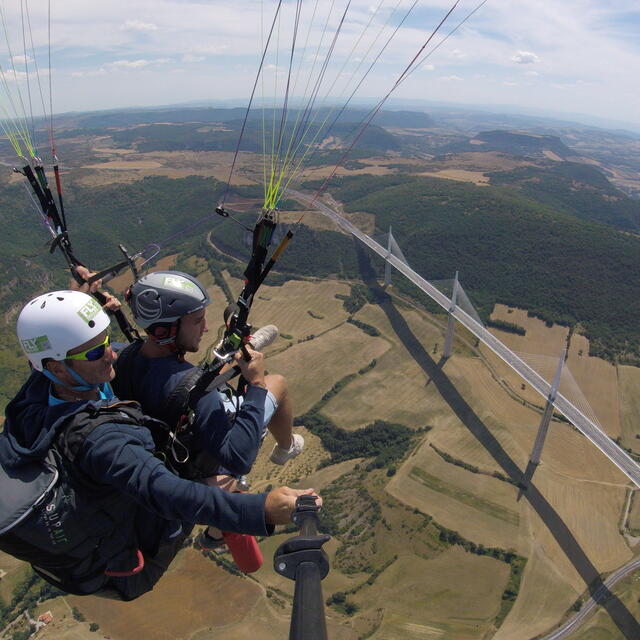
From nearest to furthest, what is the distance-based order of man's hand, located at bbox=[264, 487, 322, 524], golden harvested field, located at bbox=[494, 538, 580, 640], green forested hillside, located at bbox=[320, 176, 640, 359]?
man's hand, located at bbox=[264, 487, 322, 524] < golden harvested field, located at bbox=[494, 538, 580, 640] < green forested hillside, located at bbox=[320, 176, 640, 359]

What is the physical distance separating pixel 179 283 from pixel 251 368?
113 centimetres

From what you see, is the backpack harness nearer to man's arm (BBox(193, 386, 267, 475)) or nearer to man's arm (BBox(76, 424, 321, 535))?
man's arm (BBox(76, 424, 321, 535))

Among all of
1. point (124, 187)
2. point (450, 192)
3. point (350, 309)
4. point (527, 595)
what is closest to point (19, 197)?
point (124, 187)

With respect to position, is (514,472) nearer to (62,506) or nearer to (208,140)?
(62,506)

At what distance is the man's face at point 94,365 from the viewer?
302 centimetres

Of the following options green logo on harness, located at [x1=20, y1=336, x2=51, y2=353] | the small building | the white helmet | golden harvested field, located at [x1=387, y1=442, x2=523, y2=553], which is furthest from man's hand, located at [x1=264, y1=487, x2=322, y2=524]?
the small building

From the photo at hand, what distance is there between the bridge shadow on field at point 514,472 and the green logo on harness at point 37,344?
31690mm

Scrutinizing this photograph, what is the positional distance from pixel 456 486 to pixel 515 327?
27072 mm

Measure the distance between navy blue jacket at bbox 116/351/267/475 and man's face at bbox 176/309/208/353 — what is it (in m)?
0.15

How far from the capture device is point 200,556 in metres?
27.8

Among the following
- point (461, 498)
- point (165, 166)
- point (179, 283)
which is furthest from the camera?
point (165, 166)

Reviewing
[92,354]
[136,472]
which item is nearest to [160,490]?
[136,472]

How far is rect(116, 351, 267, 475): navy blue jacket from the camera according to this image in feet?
10.5

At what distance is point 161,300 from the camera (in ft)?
12.9
